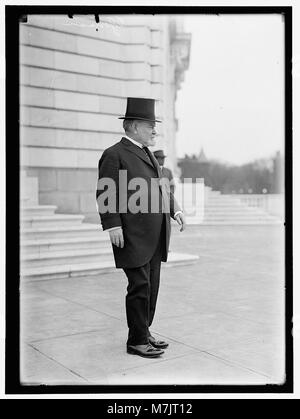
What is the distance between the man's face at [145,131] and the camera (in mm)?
3991

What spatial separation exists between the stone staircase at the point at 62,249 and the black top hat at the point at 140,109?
3.43 m

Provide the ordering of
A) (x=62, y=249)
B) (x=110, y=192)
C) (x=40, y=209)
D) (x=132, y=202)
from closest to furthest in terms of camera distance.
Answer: (x=110, y=192) < (x=132, y=202) < (x=62, y=249) < (x=40, y=209)

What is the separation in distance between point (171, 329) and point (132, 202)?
5.13ft

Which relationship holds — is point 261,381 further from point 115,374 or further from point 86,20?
point 86,20

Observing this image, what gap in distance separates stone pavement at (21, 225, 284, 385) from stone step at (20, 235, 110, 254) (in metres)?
0.91

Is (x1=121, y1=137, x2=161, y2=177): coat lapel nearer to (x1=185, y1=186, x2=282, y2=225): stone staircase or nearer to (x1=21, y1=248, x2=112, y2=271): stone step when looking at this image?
(x1=21, y1=248, x2=112, y2=271): stone step

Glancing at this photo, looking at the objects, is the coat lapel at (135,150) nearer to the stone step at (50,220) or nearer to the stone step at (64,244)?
the stone step at (64,244)

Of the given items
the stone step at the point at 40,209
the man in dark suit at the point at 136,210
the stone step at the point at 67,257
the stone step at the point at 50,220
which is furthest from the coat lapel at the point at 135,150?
the stone step at the point at 40,209

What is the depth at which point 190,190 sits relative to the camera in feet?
62.6

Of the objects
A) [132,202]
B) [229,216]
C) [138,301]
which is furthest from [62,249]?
[229,216]

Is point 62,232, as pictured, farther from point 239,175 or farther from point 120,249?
point 239,175

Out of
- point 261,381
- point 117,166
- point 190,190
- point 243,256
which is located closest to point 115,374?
point 261,381

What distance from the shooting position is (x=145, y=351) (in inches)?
156

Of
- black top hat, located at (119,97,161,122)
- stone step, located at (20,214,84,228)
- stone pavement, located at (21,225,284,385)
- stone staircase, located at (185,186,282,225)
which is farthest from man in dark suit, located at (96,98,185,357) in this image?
stone staircase, located at (185,186,282,225)
